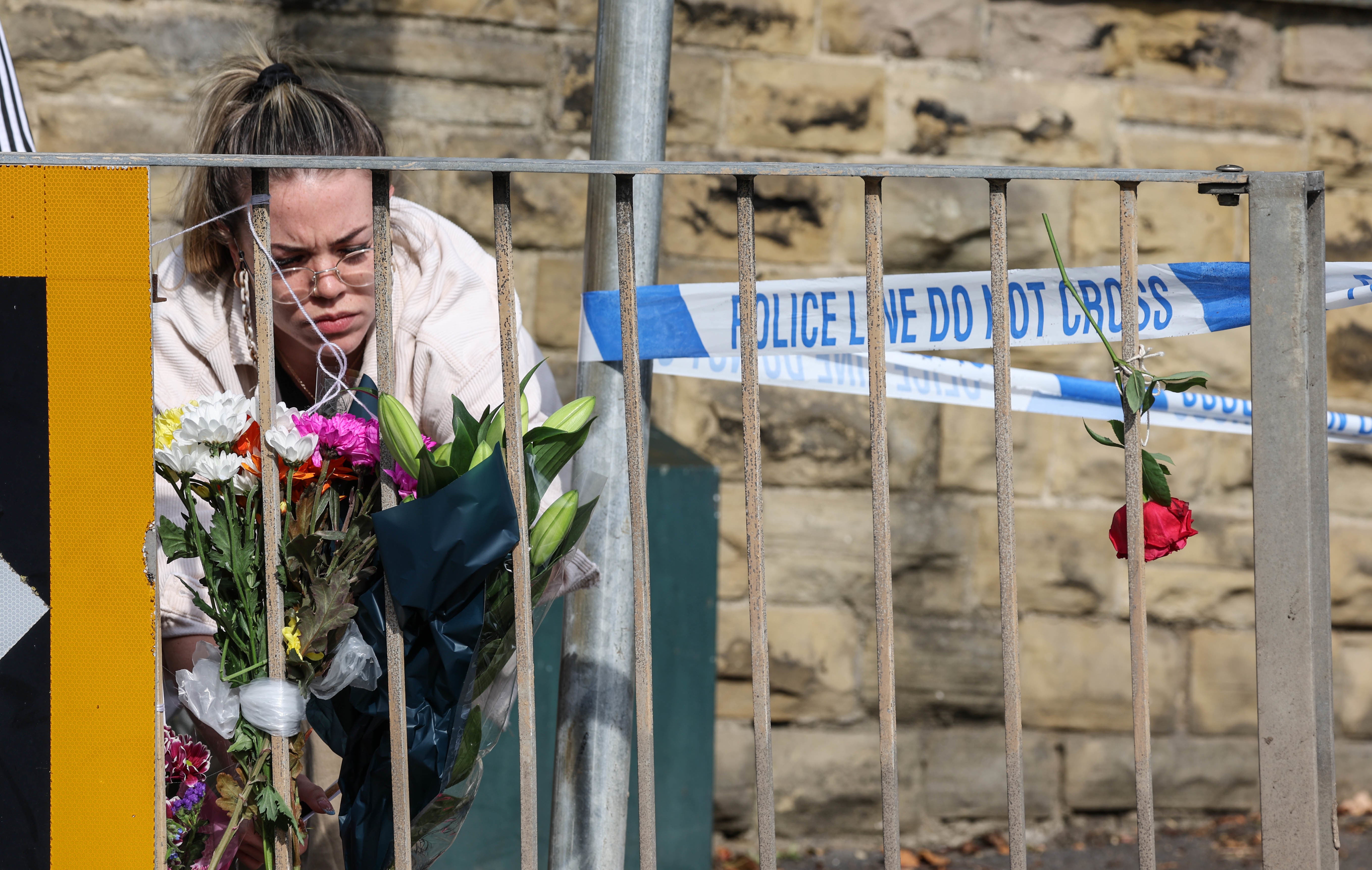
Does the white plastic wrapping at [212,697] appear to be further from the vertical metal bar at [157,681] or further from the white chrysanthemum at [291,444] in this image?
the white chrysanthemum at [291,444]

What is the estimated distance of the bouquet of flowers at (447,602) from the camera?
1.43 metres

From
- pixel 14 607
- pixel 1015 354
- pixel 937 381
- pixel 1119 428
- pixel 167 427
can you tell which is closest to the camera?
pixel 14 607

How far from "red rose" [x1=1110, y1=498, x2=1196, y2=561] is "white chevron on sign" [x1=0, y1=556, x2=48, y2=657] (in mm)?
1406

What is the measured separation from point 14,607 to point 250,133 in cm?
85

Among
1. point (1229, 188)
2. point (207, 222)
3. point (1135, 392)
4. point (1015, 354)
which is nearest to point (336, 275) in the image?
point (207, 222)

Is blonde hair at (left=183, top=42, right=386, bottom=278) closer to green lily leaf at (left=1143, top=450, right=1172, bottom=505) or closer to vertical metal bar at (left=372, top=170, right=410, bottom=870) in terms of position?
vertical metal bar at (left=372, top=170, right=410, bottom=870)

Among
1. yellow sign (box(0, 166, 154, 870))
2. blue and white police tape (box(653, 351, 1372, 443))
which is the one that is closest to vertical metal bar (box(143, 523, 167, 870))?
yellow sign (box(0, 166, 154, 870))

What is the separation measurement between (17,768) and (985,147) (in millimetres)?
2805

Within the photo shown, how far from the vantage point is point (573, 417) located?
1.58m

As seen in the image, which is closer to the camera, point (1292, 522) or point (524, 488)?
point (524, 488)

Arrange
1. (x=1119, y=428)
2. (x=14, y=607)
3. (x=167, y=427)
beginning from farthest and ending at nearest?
1. (x=1119, y=428)
2. (x=167, y=427)
3. (x=14, y=607)

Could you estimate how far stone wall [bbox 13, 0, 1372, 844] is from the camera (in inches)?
126

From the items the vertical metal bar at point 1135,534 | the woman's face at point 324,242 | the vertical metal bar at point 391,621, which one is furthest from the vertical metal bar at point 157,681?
the vertical metal bar at point 1135,534

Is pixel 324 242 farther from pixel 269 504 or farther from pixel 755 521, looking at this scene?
pixel 755 521
